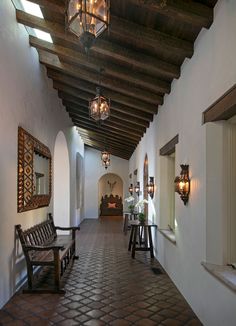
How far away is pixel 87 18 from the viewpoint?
1962 mm

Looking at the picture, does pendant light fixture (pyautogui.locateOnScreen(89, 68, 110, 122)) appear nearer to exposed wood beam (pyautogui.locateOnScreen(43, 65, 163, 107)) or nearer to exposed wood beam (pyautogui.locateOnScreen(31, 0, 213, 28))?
exposed wood beam (pyautogui.locateOnScreen(43, 65, 163, 107))

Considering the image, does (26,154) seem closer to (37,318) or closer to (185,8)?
(37,318)

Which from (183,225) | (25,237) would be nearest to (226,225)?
(183,225)

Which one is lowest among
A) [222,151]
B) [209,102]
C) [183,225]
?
[183,225]

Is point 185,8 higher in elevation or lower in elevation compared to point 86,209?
higher

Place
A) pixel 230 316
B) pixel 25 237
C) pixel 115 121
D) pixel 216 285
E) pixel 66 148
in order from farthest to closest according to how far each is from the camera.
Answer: pixel 66 148
pixel 115 121
pixel 25 237
pixel 216 285
pixel 230 316

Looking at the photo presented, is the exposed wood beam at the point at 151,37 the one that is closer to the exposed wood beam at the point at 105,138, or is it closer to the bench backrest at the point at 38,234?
the bench backrest at the point at 38,234

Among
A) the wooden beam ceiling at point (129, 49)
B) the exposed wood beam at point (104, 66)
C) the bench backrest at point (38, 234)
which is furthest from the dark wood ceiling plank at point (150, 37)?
the bench backrest at point (38, 234)

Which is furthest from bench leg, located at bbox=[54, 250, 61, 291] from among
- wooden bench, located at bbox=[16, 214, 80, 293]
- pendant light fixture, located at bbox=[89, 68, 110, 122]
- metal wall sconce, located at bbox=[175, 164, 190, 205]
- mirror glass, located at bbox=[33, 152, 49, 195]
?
pendant light fixture, located at bbox=[89, 68, 110, 122]

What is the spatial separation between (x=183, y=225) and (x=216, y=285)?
1264mm

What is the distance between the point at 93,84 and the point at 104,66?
1.14 metres

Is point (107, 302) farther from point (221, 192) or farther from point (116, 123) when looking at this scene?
point (116, 123)

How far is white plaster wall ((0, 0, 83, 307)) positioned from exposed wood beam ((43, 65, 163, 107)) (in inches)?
20.5

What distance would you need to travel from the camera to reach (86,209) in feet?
49.8
